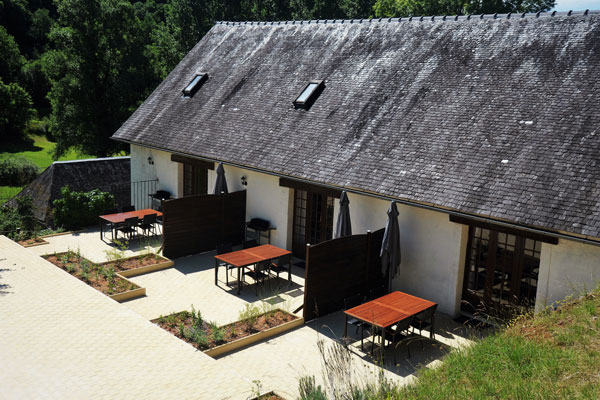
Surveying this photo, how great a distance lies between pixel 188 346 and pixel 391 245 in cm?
488

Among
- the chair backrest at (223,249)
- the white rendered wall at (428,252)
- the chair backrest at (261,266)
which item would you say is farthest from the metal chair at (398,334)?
the chair backrest at (223,249)

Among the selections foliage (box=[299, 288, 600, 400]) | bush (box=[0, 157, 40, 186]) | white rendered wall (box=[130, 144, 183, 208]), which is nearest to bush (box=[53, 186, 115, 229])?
white rendered wall (box=[130, 144, 183, 208])

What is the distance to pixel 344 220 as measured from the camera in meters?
13.1

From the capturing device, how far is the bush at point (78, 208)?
61.4 ft

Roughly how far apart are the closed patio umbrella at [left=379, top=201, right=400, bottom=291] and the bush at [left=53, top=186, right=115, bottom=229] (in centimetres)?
1130

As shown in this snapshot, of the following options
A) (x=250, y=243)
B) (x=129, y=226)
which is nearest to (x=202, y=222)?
(x=250, y=243)

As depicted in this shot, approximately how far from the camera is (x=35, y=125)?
4703 centimetres

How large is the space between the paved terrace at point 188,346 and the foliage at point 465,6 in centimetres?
2330

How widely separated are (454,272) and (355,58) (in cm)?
800

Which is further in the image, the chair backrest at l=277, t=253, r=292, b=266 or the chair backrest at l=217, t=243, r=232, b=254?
the chair backrest at l=217, t=243, r=232, b=254

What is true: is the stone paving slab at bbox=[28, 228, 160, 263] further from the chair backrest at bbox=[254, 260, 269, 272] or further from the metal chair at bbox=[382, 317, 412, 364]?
the metal chair at bbox=[382, 317, 412, 364]

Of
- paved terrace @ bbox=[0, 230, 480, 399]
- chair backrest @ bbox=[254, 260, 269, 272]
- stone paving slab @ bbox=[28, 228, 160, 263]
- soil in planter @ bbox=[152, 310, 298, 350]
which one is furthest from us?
stone paving slab @ bbox=[28, 228, 160, 263]

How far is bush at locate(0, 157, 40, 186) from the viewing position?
97.3ft

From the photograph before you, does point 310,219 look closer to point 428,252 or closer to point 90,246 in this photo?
point 428,252
